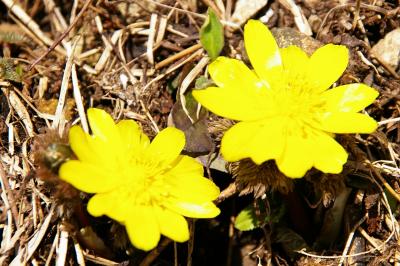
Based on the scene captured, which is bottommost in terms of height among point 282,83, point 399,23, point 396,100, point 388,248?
point 388,248

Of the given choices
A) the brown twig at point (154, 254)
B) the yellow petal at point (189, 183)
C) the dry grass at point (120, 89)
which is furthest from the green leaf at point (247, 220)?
the yellow petal at point (189, 183)

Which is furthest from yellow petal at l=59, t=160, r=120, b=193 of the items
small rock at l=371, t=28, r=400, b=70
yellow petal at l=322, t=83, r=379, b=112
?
small rock at l=371, t=28, r=400, b=70

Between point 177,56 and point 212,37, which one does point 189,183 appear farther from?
point 177,56

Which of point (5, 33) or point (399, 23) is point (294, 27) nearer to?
point (399, 23)

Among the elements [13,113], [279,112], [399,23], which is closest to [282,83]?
[279,112]

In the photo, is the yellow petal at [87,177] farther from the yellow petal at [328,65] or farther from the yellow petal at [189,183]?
the yellow petal at [328,65]

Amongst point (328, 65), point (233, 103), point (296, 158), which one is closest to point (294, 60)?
point (328, 65)
